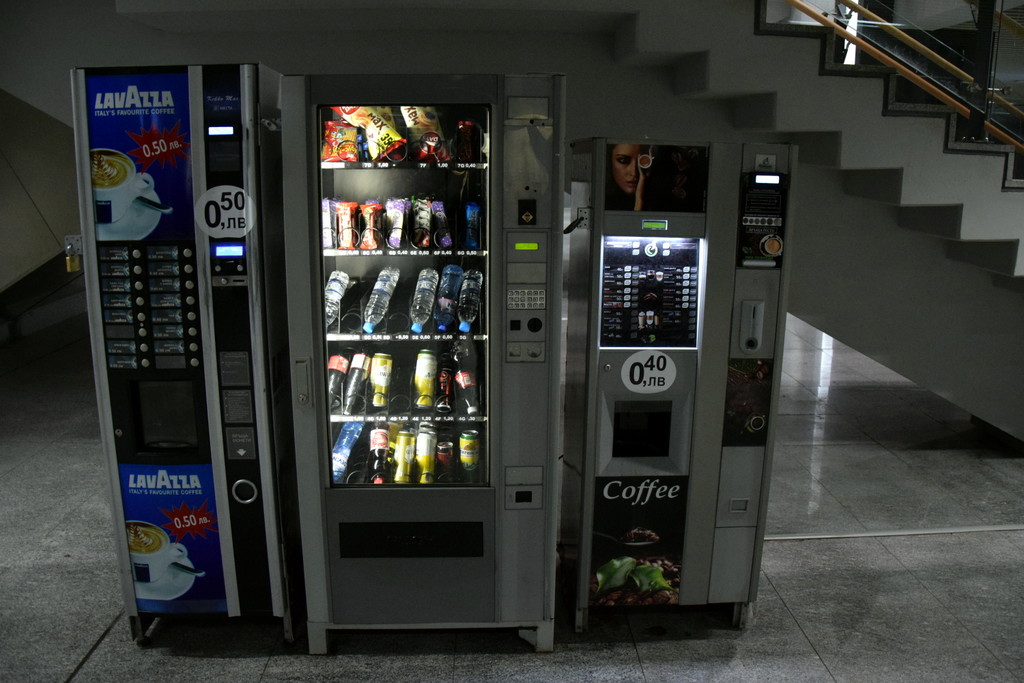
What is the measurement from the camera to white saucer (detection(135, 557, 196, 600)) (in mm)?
2930

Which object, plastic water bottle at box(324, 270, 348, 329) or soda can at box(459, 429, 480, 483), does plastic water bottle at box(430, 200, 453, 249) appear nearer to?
plastic water bottle at box(324, 270, 348, 329)

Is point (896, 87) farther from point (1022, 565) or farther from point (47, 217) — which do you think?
point (47, 217)

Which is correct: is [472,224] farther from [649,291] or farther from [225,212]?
[225,212]

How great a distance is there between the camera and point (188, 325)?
2.69 meters

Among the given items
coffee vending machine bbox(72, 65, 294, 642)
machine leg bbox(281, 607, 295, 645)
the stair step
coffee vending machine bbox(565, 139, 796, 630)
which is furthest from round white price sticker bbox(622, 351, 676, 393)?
the stair step

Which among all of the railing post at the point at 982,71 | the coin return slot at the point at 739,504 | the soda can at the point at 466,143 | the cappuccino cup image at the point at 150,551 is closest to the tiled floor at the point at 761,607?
the cappuccino cup image at the point at 150,551

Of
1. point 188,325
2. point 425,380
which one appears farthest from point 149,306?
point 425,380

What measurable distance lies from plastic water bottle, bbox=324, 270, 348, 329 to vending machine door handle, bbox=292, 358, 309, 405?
175mm

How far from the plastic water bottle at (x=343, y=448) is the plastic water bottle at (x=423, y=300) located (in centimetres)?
56

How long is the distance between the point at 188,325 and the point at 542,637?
1.69 metres

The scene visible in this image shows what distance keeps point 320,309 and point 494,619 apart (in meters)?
1.30

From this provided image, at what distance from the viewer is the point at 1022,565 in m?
3.64

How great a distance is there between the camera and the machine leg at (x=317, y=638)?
291cm

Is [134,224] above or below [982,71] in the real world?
below
